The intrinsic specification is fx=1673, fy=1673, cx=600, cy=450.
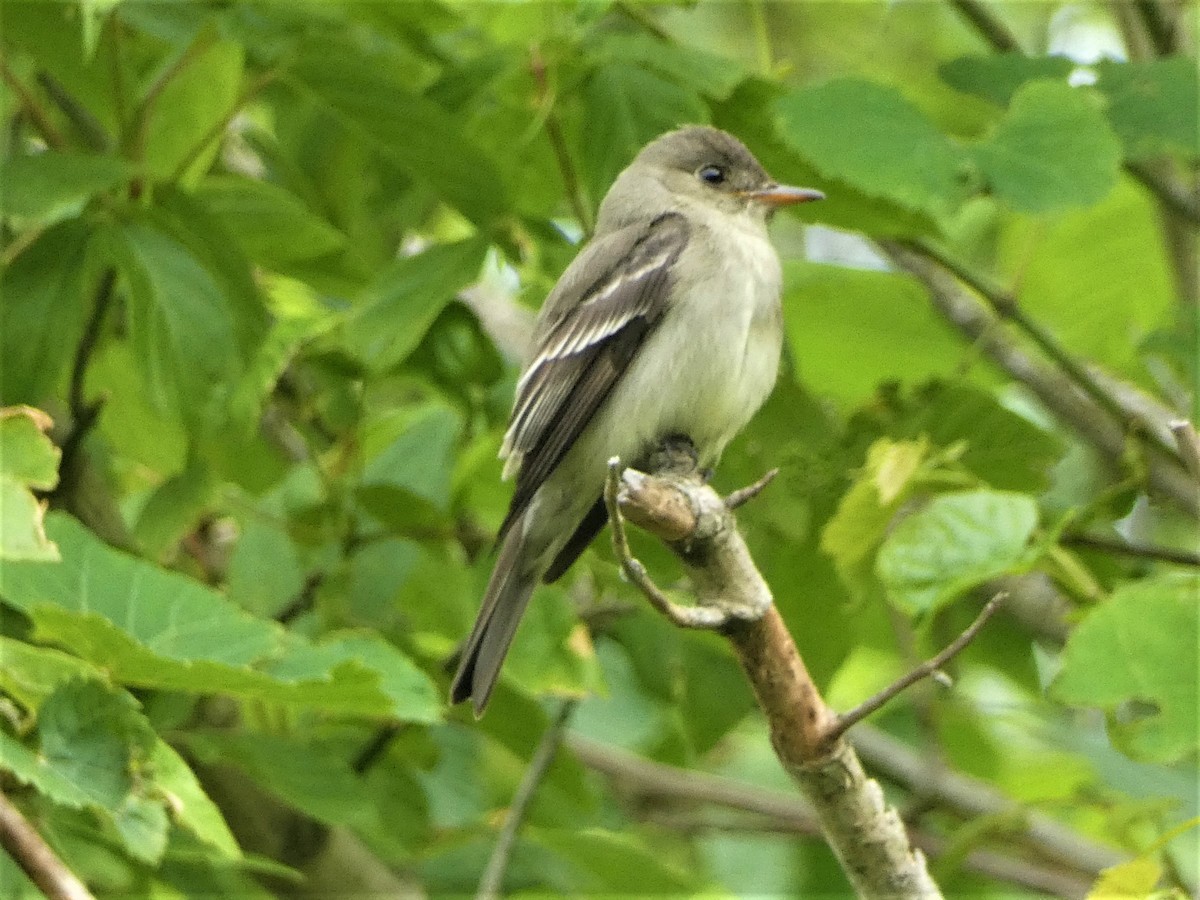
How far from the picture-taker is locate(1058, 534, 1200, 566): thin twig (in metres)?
3.11

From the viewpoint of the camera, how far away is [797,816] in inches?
163

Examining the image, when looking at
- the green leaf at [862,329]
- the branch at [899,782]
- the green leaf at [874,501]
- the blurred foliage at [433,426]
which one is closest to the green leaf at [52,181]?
the blurred foliage at [433,426]

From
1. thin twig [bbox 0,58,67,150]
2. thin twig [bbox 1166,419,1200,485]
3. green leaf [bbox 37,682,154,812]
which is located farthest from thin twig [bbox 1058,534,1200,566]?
thin twig [bbox 0,58,67,150]

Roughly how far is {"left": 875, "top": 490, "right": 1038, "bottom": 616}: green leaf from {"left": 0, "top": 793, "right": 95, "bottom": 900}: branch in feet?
4.12

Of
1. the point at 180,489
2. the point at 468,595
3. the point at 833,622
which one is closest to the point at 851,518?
the point at 833,622

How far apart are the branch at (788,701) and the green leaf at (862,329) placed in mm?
1247


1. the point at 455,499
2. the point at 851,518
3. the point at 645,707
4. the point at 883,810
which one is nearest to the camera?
the point at 883,810

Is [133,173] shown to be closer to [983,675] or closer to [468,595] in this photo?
[468,595]

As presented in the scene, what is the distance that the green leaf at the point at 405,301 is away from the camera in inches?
114

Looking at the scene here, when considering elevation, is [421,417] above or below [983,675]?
above

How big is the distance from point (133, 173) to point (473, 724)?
1332mm

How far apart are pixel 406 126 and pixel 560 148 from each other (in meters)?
0.31

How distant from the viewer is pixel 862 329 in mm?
3619

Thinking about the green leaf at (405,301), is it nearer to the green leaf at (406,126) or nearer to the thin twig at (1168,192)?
the green leaf at (406,126)
